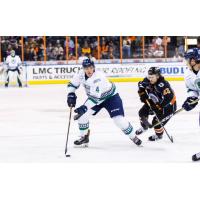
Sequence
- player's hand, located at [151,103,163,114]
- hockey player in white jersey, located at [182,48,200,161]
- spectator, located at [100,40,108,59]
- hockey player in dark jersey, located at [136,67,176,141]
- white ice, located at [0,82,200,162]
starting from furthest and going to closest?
spectator, located at [100,40,108,59]
player's hand, located at [151,103,163,114]
hockey player in dark jersey, located at [136,67,176,141]
white ice, located at [0,82,200,162]
hockey player in white jersey, located at [182,48,200,161]

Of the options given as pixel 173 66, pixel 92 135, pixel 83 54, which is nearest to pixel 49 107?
pixel 92 135

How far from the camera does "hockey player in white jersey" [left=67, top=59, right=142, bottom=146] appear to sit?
4727mm

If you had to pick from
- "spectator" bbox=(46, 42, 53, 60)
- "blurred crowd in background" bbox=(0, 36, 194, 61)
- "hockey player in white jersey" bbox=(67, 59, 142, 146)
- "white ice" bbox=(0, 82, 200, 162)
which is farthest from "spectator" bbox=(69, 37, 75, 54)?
"hockey player in white jersey" bbox=(67, 59, 142, 146)

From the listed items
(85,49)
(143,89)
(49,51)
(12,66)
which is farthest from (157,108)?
(49,51)

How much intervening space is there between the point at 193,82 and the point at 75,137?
1806mm

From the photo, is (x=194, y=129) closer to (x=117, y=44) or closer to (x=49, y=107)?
(x=49, y=107)

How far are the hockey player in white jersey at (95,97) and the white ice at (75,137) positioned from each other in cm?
27

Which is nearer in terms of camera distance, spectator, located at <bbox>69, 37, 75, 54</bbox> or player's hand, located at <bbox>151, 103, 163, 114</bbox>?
player's hand, located at <bbox>151, 103, 163, 114</bbox>

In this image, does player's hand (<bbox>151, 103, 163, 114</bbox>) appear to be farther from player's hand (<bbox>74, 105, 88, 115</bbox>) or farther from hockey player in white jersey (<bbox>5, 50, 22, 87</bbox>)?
hockey player in white jersey (<bbox>5, 50, 22, 87</bbox>)

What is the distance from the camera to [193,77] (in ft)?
14.0

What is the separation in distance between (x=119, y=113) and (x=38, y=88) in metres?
8.08

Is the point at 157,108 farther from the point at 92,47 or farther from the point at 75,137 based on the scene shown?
the point at 92,47

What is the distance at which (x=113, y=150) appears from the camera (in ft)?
15.9

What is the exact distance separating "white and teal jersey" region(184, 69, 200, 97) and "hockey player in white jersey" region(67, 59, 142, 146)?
0.74 m
